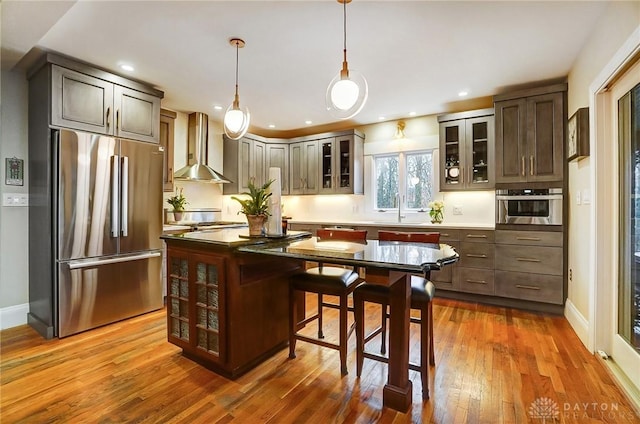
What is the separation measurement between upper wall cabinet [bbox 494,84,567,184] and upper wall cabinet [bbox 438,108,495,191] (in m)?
0.22

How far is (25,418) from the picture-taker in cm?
172

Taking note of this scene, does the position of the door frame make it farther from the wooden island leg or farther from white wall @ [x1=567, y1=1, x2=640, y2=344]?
the wooden island leg

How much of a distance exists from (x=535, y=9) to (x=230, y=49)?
241 cm

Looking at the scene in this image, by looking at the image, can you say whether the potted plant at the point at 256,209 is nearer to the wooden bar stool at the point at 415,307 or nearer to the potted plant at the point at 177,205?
the wooden bar stool at the point at 415,307

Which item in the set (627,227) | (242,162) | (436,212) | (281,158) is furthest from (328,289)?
(281,158)

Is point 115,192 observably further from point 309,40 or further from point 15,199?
point 309,40

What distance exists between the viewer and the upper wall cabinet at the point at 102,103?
2.80 metres

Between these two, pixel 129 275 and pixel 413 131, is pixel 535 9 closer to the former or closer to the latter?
pixel 413 131

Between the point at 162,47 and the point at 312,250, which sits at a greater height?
the point at 162,47

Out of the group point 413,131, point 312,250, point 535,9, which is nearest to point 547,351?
point 312,250

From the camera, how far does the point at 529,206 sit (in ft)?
11.5

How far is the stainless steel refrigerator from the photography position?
9.14 feet

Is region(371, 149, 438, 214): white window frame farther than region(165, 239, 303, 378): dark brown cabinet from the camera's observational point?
Yes

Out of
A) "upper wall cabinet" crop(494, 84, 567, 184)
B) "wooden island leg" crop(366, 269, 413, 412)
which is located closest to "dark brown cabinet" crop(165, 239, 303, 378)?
"wooden island leg" crop(366, 269, 413, 412)
